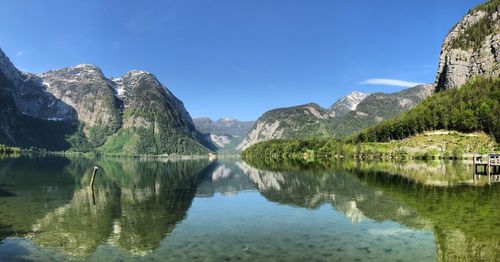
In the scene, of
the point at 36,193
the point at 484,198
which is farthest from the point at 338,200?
the point at 36,193

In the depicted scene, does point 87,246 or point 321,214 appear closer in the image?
point 87,246

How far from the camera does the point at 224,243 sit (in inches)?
1438

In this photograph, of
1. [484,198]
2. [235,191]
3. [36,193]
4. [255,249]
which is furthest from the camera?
[235,191]

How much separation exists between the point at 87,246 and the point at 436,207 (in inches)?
1817

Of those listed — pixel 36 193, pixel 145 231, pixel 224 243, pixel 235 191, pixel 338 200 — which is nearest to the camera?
pixel 224 243

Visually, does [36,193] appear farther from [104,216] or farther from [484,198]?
[484,198]

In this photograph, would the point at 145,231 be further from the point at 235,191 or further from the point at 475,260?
the point at 235,191

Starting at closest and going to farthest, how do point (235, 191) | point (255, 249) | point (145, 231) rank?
point (255, 249), point (145, 231), point (235, 191)

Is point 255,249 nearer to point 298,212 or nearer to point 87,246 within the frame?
point 87,246

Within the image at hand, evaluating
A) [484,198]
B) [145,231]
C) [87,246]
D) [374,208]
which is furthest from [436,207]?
[87,246]

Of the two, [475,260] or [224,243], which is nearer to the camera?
[475,260]

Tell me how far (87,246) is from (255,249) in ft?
51.8

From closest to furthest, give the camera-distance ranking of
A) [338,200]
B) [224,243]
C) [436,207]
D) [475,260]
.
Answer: [475,260], [224,243], [436,207], [338,200]

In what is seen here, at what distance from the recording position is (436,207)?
54688mm
